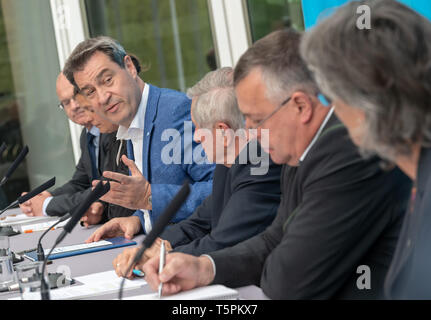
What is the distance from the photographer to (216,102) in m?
2.15

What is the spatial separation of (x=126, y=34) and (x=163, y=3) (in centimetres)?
47

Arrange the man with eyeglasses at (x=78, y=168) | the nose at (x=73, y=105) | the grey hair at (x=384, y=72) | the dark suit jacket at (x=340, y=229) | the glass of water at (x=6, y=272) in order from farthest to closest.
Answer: the nose at (x=73, y=105)
the man with eyeglasses at (x=78, y=168)
the glass of water at (x=6, y=272)
the dark suit jacket at (x=340, y=229)
the grey hair at (x=384, y=72)

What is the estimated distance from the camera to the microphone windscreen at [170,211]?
4.36ft

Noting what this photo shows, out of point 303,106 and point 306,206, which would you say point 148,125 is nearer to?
point 303,106

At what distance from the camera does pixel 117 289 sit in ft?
5.74

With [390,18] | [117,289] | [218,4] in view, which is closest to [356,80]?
[390,18]

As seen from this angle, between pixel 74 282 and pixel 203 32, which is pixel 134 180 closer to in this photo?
pixel 74 282

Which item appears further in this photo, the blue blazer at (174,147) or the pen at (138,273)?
the blue blazer at (174,147)

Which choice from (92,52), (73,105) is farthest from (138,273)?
(73,105)

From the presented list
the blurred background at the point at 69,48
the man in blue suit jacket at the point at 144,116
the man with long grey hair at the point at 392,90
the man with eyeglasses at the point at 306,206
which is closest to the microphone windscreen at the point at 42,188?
the man in blue suit jacket at the point at 144,116

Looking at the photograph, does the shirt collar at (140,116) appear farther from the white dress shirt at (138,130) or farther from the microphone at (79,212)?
the microphone at (79,212)

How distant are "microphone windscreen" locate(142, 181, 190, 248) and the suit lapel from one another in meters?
1.59

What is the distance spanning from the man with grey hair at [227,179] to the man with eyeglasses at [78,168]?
1.48m

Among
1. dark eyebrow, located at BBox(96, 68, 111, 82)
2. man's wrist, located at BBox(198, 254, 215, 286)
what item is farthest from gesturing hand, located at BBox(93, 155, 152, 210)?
man's wrist, located at BBox(198, 254, 215, 286)
